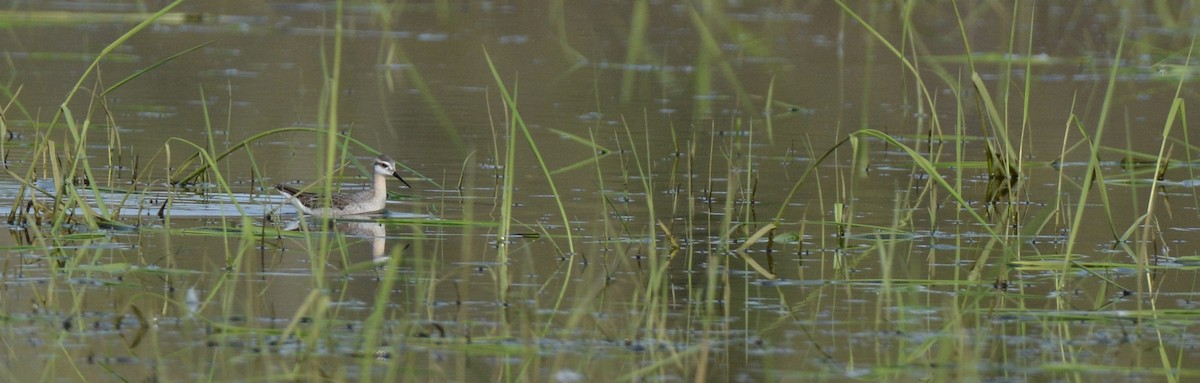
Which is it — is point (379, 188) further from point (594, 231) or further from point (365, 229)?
point (594, 231)

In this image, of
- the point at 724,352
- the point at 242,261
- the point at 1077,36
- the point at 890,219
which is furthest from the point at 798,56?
the point at 724,352

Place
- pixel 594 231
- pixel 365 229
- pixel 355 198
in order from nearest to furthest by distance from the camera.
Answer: pixel 594 231 → pixel 365 229 → pixel 355 198

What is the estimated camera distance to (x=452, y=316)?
6895mm

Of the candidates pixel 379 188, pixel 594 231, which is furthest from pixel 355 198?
pixel 594 231

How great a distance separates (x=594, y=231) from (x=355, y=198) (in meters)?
1.87

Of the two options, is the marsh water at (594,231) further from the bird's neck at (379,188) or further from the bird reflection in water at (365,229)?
the bird's neck at (379,188)

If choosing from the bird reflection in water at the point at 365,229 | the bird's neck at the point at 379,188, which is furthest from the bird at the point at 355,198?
the bird reflection in water at the point at 365,229

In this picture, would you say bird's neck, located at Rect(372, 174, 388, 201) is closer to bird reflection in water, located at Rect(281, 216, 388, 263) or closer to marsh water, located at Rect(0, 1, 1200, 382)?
marsh water, located at Rect(0, 1, 1200, 382)

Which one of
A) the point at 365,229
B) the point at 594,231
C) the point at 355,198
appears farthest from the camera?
the point at 355,198

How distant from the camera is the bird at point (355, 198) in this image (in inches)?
402

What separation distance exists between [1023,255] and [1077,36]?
13.8 metres

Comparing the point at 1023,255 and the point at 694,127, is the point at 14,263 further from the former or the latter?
the point at 694,127

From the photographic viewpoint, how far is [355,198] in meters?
10.5

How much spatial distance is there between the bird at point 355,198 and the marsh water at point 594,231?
3.8 inches
